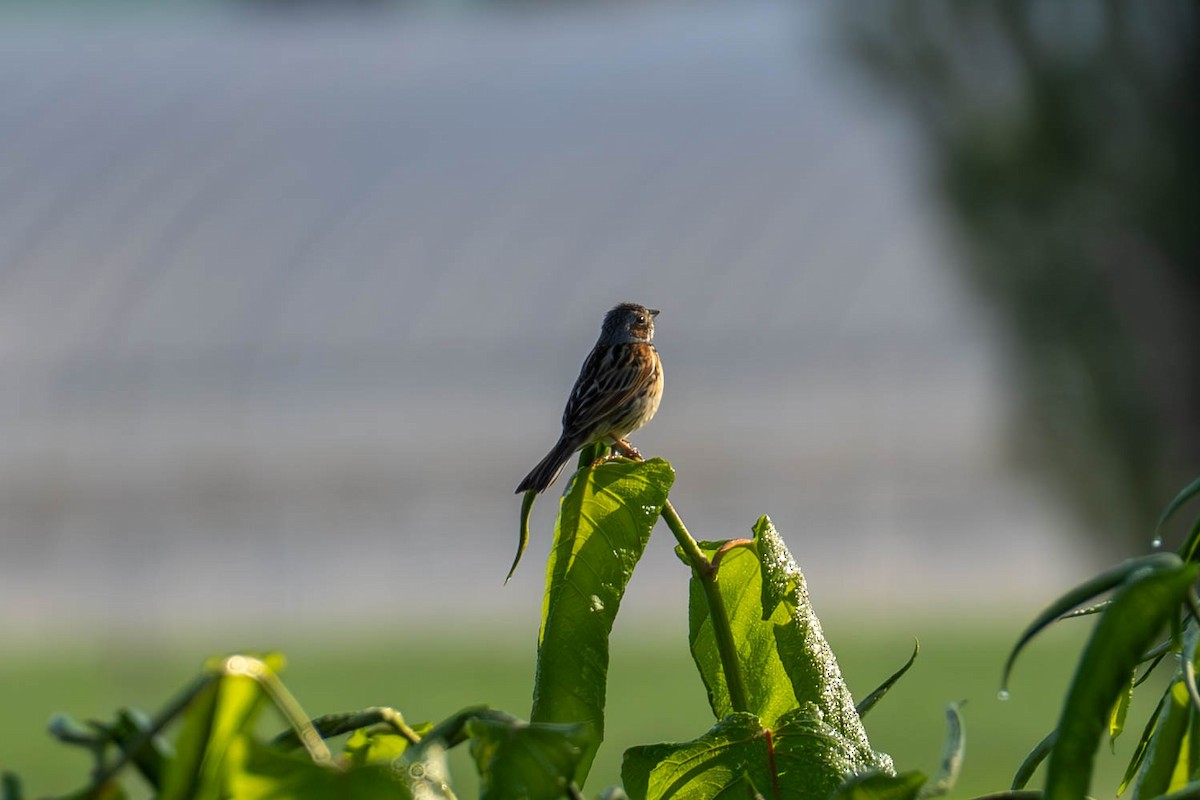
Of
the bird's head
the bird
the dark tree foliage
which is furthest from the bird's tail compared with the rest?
the dark tree foliage

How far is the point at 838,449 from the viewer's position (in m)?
14.8

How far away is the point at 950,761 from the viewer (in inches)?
16.8

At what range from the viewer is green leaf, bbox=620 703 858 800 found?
22.2 inches

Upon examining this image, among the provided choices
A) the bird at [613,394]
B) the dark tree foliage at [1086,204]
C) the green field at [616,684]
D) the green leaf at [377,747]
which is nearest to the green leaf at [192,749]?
the green leaf at [377,747]

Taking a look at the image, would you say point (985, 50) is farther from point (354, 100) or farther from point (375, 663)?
point (354, 100)

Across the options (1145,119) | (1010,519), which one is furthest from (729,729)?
(1010,519)

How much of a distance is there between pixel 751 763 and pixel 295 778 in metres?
0.25

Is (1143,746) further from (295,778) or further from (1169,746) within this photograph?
(295,778)

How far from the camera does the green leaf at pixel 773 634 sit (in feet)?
2.09

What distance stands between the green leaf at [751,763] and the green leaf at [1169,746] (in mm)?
110

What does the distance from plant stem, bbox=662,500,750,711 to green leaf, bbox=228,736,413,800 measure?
25cm

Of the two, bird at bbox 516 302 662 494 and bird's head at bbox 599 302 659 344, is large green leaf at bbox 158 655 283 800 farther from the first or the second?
bird's head at bbox 599 302 659 344

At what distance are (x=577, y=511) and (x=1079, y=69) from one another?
8170mm

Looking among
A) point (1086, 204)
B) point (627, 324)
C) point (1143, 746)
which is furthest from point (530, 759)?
point (1086, 204)
